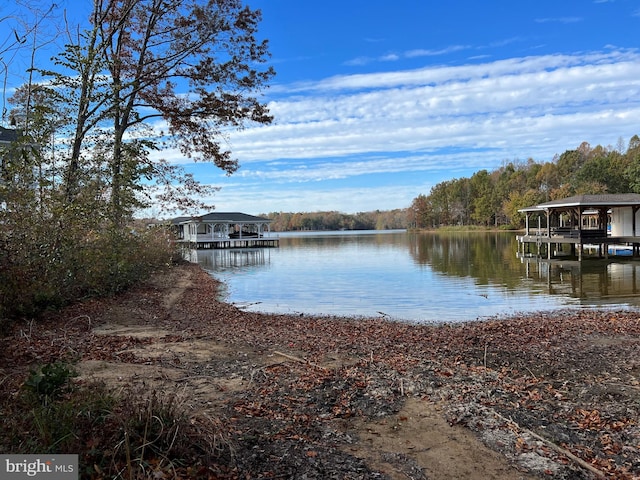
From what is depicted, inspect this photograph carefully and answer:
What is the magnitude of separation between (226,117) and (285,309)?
23.5 feet

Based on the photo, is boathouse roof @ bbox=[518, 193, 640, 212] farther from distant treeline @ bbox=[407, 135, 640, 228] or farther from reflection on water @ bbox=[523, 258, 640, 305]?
distant treeline @ bbox=[407, 135, 640, 228]

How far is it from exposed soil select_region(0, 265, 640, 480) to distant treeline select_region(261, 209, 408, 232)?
135 m

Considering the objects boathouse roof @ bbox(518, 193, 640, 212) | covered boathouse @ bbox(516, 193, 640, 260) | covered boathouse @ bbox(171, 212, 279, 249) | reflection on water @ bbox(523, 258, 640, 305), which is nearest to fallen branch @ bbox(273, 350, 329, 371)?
reflection on water @ bbox(523, 258, 640, 305)

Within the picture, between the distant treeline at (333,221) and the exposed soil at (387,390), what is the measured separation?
444 feet

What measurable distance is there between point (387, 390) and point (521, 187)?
8357 cm

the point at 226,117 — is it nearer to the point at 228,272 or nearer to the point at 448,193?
the point at 228,272

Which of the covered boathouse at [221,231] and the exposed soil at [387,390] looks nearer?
the exposed soil at [387,390]

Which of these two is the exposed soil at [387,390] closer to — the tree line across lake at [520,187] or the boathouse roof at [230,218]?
the boathouse roof at [230,218]

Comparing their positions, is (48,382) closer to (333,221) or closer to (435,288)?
(435,288)

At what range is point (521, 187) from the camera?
262ft

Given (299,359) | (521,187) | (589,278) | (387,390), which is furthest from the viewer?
(521,187)

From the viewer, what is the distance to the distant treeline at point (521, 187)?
58.6 meters

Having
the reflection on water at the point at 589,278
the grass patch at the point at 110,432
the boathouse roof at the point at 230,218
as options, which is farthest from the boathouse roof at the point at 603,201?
the boathouse roof at the point at 230,218

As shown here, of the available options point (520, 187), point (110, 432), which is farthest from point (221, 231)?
point (520, 187)
